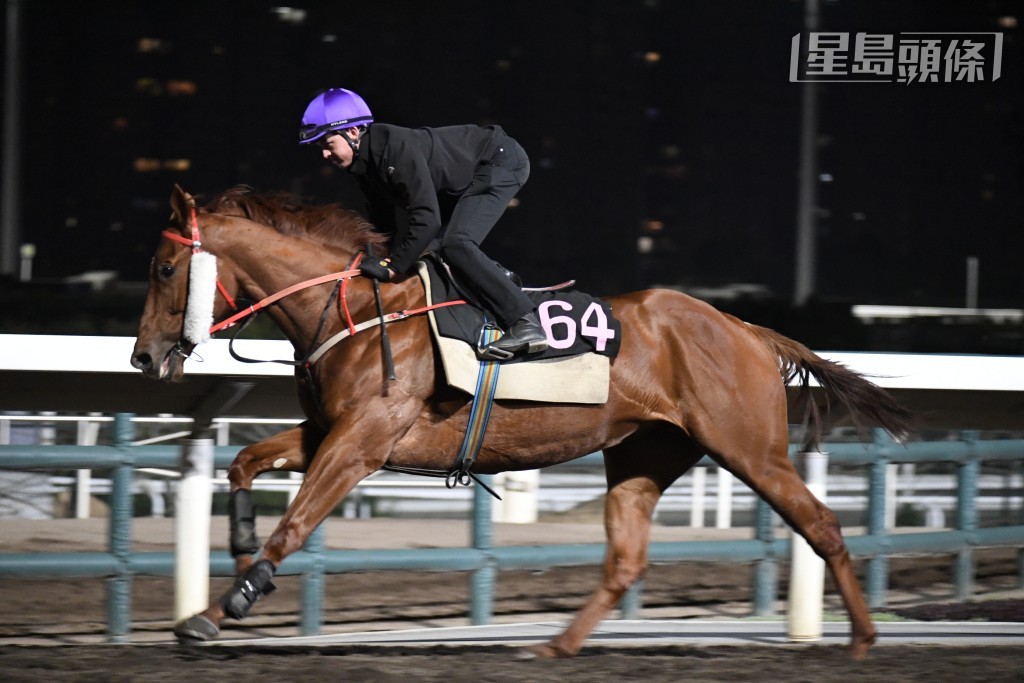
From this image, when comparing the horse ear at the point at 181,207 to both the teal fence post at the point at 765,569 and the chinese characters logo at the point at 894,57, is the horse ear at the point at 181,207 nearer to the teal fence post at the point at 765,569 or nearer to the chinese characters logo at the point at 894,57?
the teal fence post at the point at 765,569

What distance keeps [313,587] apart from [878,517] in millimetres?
2823

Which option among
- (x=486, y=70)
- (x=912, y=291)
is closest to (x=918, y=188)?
(x=912, y=291)

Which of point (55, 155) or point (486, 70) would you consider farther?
point (55, 155)

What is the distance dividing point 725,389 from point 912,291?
11.3 metres

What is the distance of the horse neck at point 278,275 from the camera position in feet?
13.2

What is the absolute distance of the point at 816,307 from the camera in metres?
12.6

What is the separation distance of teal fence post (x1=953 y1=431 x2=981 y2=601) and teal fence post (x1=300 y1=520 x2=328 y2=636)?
343cm

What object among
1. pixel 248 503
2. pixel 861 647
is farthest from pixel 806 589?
pixel 248 503

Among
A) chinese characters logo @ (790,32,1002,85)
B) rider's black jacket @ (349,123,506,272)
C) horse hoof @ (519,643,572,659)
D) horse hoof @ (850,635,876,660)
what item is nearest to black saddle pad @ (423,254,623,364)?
rider's black jacket @ (349,123,506,272)

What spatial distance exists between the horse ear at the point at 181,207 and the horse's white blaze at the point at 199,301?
16 cm

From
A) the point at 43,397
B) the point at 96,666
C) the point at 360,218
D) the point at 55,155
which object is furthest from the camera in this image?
the point at 55,155

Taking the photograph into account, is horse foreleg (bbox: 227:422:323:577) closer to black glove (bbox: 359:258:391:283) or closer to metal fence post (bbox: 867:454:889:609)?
black glove (bbox: 359:258:391:283)

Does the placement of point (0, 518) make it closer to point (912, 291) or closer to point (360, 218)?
point (360, 218)

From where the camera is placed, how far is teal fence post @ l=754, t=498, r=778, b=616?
5750mm
